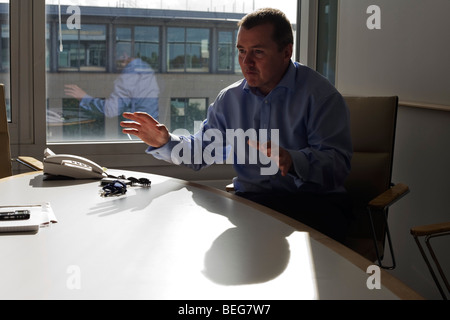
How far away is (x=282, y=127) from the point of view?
2.37 meters

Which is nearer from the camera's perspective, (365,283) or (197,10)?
(365,283)

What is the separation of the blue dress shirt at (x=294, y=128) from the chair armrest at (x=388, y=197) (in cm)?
15

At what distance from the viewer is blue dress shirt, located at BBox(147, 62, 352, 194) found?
6.99 ft

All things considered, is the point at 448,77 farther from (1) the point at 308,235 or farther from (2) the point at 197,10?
(2) the point at 197,10

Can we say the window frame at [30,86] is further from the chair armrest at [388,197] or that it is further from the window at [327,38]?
the chair armrest at [388,197]

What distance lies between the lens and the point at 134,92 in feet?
12.3

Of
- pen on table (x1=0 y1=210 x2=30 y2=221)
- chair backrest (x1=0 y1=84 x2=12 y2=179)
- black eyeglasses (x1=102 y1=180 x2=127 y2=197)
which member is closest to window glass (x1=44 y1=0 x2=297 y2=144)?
chair backrest (x1=0 y1=84 x2=12 y2=179)

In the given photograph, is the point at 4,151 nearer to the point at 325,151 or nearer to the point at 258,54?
the point at 258,54

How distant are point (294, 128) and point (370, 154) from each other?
1.59 ft

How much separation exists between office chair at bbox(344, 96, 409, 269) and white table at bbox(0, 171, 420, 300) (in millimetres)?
829

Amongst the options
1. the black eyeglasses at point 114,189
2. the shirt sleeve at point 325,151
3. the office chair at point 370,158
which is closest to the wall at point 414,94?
the office chair at point 370,158

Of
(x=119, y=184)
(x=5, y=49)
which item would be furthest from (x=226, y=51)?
(x=119, y=184)

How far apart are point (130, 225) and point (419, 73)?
5.74ft
